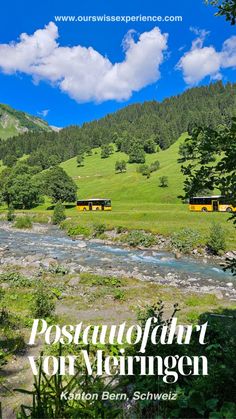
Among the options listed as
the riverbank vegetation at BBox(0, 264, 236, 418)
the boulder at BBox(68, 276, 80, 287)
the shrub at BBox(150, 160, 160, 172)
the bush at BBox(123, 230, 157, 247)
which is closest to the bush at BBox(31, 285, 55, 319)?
the riverbank vegetation at BBox(0, 264, 236, 418)

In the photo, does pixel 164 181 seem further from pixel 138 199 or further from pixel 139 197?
pixel 138 199

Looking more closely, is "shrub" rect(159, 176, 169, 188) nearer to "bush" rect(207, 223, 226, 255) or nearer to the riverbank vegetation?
"bush" rect(207, 223, 226, 255)

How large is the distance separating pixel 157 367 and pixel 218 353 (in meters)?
2.55

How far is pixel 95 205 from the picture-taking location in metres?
89.6

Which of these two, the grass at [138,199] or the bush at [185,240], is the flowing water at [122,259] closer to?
the bush at [185,240]

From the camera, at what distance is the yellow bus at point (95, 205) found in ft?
287

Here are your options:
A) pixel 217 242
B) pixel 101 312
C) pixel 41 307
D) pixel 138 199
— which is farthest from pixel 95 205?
pixel 41 307

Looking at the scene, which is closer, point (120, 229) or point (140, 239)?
point (140, 239)

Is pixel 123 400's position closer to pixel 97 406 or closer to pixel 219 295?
pixel 97 406

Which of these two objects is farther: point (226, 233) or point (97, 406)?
point (226, 233)

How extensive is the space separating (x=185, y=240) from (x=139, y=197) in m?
64.7

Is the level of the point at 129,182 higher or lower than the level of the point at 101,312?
higher

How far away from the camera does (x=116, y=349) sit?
12.1 meters

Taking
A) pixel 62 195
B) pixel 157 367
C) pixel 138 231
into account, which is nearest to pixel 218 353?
pixel 157 367
